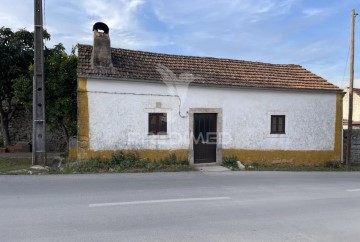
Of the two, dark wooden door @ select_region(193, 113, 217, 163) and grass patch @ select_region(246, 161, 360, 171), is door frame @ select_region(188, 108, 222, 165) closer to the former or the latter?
dark wooden door @ select_region(193, 113, 217, 163)

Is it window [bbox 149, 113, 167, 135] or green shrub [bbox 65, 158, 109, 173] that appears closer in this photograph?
green shrub [bbox 65, 158, 109, 173]

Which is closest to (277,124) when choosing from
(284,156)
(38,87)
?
(284,156)

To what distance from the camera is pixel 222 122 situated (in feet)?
45.4

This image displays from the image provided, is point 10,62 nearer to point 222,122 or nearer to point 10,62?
point 10,62

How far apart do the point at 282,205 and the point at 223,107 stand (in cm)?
751

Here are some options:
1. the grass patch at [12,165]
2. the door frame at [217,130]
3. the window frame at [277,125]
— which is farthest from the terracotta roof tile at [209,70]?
the grass patch at [12,165]

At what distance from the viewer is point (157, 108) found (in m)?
12.9

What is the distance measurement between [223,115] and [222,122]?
313 mm

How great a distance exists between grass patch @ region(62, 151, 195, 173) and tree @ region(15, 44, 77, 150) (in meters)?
2.60

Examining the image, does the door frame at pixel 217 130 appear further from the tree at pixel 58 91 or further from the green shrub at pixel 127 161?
the tree at pixel 58 91

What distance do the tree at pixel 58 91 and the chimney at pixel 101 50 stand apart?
67.0 inches

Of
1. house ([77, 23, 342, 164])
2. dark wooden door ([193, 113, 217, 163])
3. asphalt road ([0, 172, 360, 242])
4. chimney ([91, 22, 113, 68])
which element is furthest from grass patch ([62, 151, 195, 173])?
chimney ([91, 22, 113, 68])

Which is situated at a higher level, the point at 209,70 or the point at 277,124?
the point at 209,70

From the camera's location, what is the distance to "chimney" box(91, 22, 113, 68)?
12.3m
